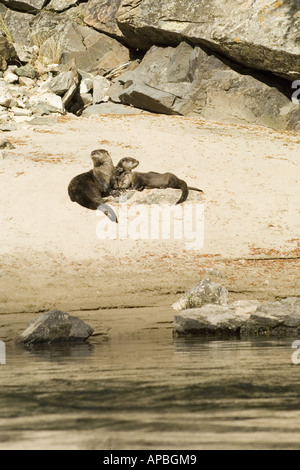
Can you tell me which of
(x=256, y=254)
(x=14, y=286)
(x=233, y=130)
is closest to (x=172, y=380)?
(x=14, y=286)

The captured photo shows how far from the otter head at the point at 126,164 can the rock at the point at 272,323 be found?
6.47 meters

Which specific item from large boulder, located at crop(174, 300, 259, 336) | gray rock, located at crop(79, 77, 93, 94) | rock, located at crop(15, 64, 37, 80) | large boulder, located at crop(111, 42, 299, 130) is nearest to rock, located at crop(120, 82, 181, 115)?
large boulder, located at crop(111, 42, 299, 130)

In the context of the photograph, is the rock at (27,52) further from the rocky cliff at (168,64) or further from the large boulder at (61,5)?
the large boulder at (61,5)

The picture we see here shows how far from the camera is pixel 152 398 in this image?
5828 millimetres

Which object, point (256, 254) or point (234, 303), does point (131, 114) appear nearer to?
point (256, 254)

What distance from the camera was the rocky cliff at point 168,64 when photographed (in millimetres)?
21375

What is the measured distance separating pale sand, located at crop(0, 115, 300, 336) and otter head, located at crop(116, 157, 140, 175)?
20.0 inches

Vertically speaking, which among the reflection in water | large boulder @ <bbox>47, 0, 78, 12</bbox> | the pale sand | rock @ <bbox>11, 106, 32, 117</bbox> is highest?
large boulder @ <bbox>47, 0, 78, 12</bbox>

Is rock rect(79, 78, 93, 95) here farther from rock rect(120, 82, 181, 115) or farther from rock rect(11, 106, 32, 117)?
rock rect(11, 106, 32, 117)

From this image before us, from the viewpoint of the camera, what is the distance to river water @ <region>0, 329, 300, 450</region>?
4.71m

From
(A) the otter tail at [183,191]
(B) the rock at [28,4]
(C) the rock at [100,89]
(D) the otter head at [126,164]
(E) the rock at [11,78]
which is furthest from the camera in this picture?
(B) the rock at [28,4]

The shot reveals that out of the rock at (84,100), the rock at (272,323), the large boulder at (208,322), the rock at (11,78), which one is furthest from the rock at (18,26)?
the rock at (272,323)

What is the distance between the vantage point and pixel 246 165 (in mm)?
17156

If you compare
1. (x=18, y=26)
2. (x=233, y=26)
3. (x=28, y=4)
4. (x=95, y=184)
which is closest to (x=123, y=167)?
(x=95, y=184)
